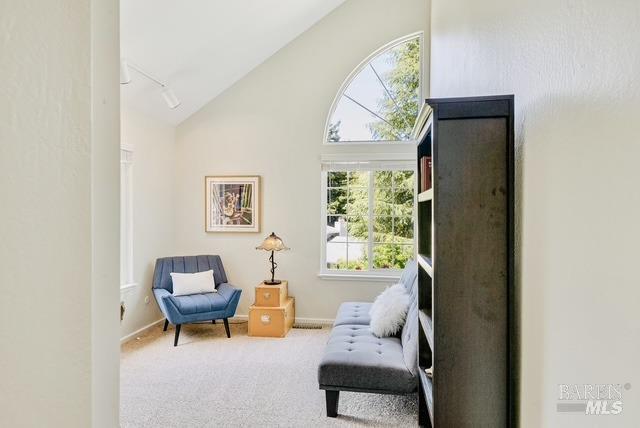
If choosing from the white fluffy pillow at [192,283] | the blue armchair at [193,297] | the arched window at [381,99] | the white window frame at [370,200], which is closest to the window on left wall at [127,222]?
the blue armchair at [193,297]

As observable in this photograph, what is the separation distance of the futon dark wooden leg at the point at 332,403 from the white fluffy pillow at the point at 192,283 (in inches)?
87.0

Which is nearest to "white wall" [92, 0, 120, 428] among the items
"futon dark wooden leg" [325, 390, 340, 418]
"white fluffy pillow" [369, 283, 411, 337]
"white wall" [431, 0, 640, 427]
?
"white wall" [431, 0, 640, 427]

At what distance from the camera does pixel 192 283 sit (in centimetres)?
425

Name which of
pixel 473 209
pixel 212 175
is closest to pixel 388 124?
pixel 212 175

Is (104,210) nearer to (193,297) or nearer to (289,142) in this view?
(193,297)

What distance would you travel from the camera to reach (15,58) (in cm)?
53

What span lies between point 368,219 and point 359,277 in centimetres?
70

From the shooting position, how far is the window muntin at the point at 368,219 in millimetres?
4562

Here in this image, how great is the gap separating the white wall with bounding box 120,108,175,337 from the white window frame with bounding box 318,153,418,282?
189cm

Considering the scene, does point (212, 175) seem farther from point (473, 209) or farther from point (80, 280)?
point (80, 280)

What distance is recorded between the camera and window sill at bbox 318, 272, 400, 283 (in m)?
4.51

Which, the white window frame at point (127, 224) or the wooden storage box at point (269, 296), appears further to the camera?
the wooden storage box at point (269, 296)

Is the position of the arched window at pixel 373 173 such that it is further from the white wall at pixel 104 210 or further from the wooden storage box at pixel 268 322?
the white wall at pixel 104 210

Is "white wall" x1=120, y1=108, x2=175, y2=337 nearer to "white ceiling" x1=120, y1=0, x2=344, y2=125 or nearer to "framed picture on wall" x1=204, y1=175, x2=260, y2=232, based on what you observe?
"white ceiling" x1=120, y1=0, x2=344, y2=125
